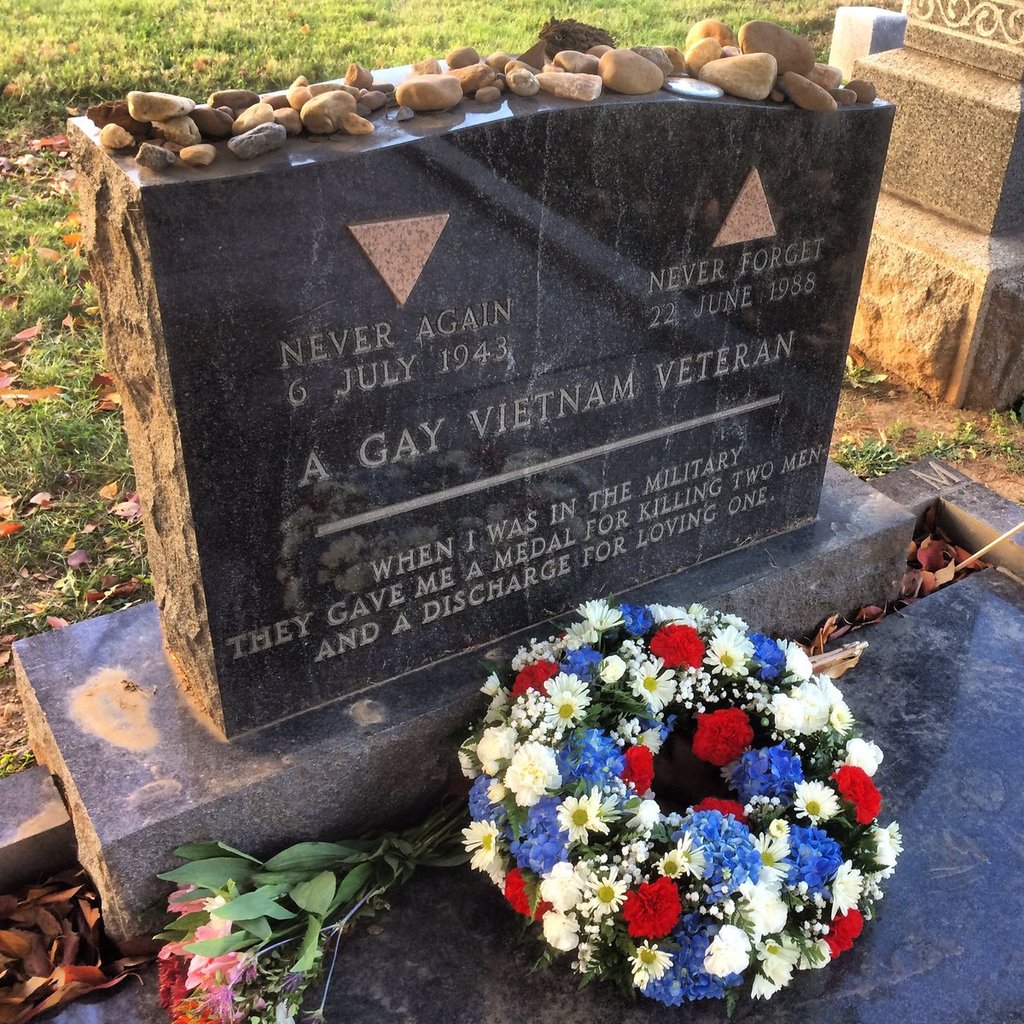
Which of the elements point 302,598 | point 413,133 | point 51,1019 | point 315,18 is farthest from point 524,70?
point 315,18

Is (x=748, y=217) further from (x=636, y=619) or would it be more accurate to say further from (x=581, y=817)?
(x=581, y=817)

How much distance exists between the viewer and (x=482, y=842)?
233cm

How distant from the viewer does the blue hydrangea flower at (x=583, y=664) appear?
250 cm

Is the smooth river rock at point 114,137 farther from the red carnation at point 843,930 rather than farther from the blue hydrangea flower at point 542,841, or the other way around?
the red carnation at point 843,930

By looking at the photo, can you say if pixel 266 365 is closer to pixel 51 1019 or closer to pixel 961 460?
pixel 51 1019

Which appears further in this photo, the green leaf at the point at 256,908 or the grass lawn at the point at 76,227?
the grass lawn at the point at 76,227

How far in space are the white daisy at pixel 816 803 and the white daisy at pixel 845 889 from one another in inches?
4.5

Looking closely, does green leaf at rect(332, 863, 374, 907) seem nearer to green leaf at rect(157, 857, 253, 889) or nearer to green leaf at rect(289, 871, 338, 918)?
green leaf at rect(289, 871, 338, 918)

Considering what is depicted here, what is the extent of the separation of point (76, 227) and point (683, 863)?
4343mm

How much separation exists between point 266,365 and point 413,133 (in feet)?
1.66

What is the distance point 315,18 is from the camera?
7.10 meters

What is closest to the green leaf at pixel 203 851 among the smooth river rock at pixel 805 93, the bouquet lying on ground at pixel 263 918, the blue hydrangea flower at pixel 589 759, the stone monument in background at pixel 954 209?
the bouquet lying on ground at pixel 263 918

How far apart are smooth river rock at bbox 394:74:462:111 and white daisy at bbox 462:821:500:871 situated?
142cm

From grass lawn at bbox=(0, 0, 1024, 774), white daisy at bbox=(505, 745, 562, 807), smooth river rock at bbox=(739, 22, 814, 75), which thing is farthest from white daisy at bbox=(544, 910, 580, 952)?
smooth river rock at bbox=(739, 22, 814, 75)
